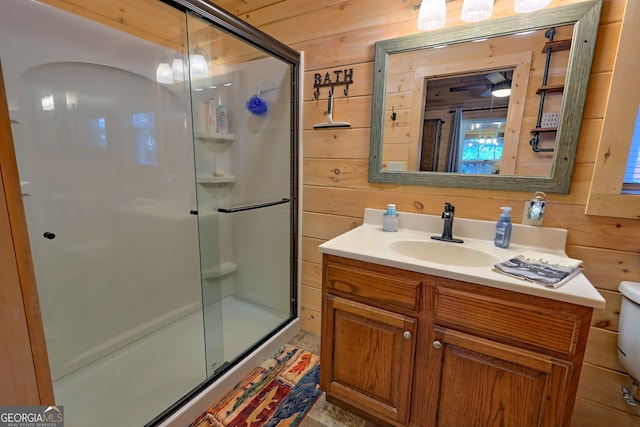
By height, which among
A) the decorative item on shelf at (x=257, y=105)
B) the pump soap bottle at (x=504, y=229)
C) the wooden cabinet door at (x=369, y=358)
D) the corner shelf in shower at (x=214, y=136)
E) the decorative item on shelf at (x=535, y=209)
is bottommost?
the wooden cabinet door at (x=369, y=358)

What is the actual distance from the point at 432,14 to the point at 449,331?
1.33 metres

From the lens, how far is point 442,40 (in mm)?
1328

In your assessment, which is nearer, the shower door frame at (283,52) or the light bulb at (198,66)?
the shower door frame at (283,52)

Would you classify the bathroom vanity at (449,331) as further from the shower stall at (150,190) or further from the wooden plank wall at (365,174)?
the shower stall at (150,190)

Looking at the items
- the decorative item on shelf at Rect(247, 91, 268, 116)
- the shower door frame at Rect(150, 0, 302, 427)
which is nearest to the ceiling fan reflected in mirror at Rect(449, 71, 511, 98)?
the shower door frame at Rect(150, 0, 302, 427)

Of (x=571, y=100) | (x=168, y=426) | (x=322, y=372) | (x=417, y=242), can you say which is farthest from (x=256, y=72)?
(x=168, y=426)

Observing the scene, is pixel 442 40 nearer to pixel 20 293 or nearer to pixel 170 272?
pixel 20 293

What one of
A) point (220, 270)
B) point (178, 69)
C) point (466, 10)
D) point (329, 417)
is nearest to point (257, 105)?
point (178, 69)

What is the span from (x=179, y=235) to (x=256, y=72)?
1.24 metres

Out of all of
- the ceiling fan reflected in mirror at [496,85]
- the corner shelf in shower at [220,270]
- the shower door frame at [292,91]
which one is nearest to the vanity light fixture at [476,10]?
the ceiling fan reflected in mirror at [496,85]

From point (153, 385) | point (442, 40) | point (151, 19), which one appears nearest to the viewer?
point (442, 40)

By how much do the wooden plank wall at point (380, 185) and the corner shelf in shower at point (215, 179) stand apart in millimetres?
484

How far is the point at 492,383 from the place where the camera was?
0.97 meters

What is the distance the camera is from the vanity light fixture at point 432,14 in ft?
4.13
